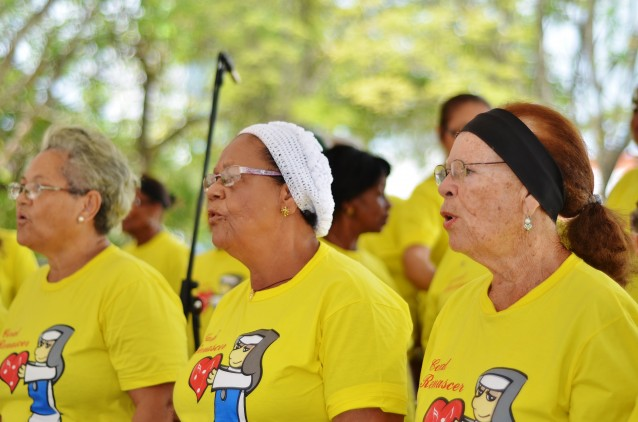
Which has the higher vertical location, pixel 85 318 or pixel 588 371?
pixel 588 371

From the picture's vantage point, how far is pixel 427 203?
17.6 ft

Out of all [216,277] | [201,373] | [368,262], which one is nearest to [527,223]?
[201,373]

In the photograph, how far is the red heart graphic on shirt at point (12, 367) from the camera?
12.3 ft

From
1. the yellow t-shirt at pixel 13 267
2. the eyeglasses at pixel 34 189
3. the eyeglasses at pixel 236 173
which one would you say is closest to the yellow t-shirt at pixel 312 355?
the eyeglasses at pixel 236 173

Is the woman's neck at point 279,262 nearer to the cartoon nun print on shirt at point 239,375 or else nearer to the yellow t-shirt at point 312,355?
the yellow t-shirt at point 312,355

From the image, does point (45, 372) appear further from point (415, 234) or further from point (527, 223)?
point (415, 234)

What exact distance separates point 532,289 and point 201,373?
1166mm

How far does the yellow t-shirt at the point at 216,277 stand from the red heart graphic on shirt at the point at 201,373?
2.17 metres

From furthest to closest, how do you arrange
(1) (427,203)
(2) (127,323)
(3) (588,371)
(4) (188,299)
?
(1) (427,203)
(4) (188,299)
(2) (127,323)
(3) (588,371)

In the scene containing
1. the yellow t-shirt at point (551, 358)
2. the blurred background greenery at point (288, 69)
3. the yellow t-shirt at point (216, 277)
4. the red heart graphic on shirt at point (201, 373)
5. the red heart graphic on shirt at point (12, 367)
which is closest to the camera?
the yellow t-shirt at point (551, 358)

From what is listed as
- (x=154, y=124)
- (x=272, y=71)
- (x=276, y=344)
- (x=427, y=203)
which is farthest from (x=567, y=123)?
(x=272, y=71)

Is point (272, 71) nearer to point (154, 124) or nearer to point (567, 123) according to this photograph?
point (154, 124)

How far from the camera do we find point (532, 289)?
99.7 inches

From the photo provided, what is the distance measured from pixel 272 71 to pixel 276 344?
1466 cm
